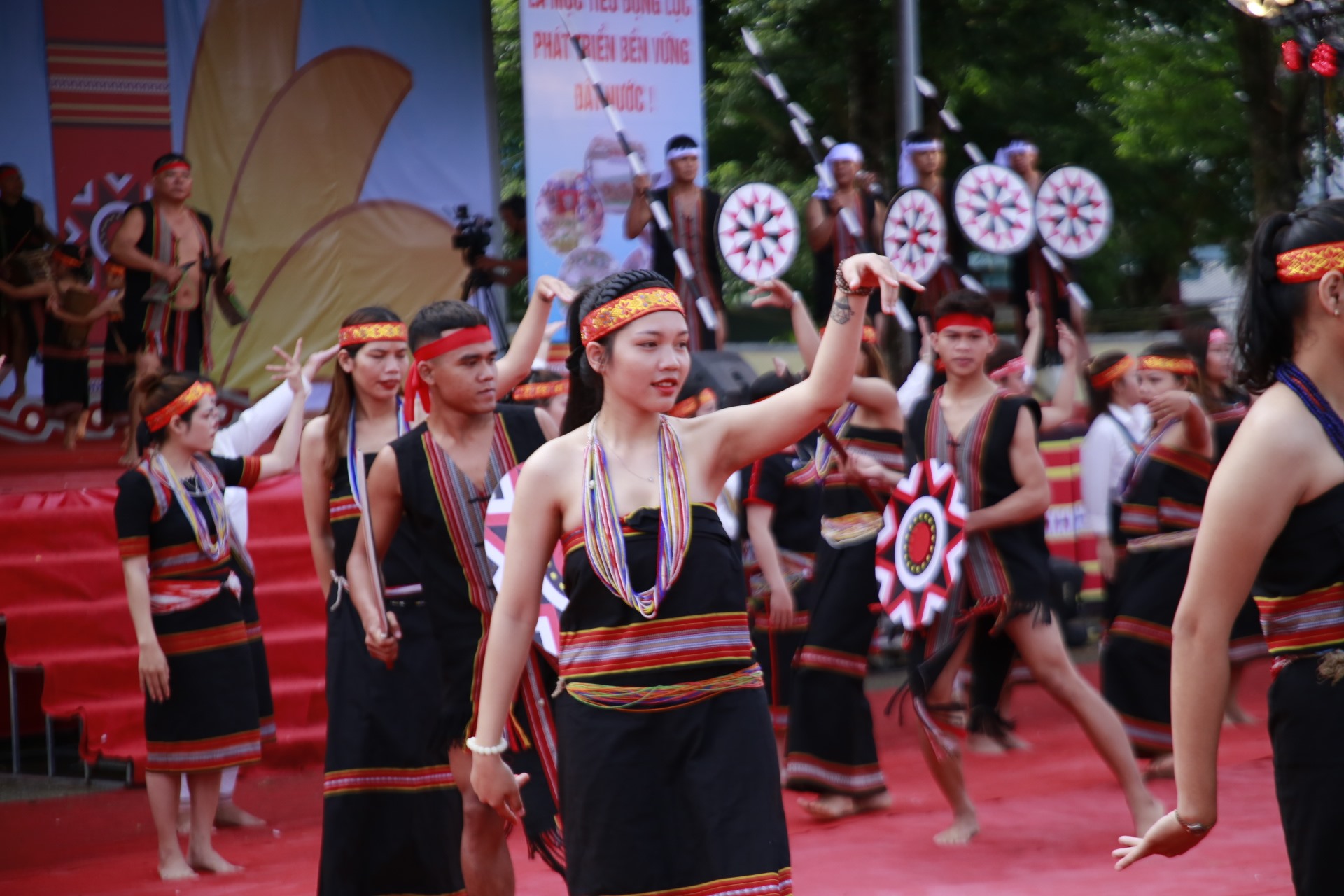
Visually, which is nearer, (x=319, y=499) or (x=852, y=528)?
(x=319, y=499)

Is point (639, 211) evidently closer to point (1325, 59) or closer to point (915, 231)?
point (915, 231)

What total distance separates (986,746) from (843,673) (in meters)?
1.85

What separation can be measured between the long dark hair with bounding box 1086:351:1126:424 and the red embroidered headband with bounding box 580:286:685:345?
5.90m

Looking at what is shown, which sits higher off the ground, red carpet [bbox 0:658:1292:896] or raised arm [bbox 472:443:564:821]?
raised arm [bbox 472:443:564:821]

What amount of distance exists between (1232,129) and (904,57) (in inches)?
282

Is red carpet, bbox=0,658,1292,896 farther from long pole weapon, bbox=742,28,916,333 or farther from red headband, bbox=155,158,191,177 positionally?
long pole weapon, bbox=742,28,916,333

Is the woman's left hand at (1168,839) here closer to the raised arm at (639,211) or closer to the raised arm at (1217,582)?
the raised arm at (1217,582)

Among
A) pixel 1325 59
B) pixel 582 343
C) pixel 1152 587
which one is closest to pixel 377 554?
pixel 582 343

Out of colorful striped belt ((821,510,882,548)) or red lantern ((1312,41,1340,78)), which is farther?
red lantern ((1312,41,1340,78))

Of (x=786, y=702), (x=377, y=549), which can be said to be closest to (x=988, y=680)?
(x=786, y=702)

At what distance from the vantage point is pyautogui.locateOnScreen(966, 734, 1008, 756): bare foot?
817 cm

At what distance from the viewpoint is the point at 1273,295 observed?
280 centimetres

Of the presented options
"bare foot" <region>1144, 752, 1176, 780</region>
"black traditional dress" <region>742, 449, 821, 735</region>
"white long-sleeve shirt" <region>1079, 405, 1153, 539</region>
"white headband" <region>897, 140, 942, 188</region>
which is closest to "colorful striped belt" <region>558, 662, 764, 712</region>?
"black traditional dress" <region>742, 449, 821, 735</region>

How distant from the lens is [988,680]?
671cm
